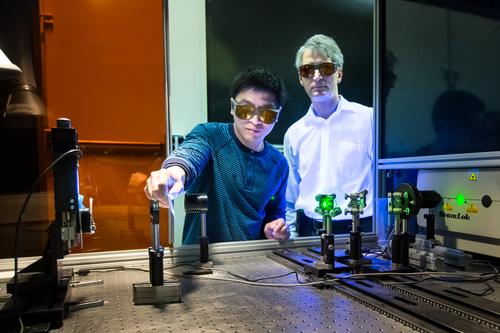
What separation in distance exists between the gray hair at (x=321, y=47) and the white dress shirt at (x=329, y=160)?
0.35 metres

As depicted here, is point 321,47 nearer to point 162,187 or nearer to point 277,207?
point 277,207

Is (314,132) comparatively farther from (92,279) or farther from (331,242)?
(92,279)

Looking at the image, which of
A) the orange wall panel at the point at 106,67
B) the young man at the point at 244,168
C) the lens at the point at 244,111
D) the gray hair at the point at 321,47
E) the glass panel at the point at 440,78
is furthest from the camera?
the gray hair at the point at 321,47

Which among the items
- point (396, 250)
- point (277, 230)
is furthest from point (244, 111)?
point (396, 250)

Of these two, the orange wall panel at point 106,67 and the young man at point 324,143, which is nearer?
the orange wall panel at point 106,67

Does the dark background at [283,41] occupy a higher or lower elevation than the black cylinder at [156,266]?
higher

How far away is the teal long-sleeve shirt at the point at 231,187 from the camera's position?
1.70m

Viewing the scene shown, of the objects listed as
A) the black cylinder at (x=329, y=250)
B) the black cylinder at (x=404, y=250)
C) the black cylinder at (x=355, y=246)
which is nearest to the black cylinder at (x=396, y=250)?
the black cylinder at (x=404, y=250)

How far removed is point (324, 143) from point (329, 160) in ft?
0.33

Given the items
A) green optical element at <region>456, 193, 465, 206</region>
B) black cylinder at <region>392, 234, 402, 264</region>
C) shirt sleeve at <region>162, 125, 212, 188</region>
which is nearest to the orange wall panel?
shirt sleeve at <region>162, 125, 212, 188</region>

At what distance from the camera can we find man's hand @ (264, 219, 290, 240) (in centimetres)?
165

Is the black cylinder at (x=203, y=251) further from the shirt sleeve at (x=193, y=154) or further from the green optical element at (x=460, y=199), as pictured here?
the green optical element at (x=460, y=199)

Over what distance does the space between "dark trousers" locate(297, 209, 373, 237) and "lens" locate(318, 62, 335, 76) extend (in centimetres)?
80

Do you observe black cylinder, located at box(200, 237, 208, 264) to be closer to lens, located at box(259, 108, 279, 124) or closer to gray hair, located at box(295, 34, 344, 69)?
lens, located at box(259, 108, 279, 124)
